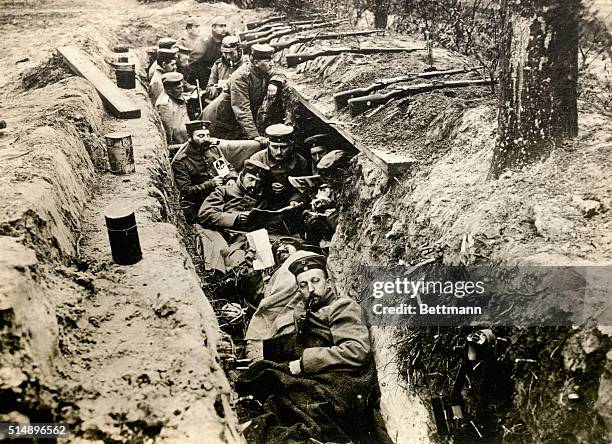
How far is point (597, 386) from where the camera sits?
1.96 meters

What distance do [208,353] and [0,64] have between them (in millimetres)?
5649

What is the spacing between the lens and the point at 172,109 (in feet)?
20.9

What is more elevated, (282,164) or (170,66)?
(170,66)

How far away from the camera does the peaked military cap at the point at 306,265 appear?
3666 mm

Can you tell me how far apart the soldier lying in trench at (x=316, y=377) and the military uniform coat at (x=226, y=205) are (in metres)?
1.68

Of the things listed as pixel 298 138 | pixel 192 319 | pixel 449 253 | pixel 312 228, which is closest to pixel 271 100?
pixel 298 138

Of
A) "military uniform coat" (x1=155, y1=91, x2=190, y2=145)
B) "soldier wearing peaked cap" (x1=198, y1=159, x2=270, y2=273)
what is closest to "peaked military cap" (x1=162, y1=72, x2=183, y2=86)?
"military uniform coat" (x1=155, y1=91, x2=190, y2=145)

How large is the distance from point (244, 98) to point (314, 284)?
401 centimetres

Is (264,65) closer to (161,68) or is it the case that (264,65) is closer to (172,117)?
(172,117)

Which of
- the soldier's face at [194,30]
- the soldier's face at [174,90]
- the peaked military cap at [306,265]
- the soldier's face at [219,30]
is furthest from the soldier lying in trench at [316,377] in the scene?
the soldier's face at [194,30]

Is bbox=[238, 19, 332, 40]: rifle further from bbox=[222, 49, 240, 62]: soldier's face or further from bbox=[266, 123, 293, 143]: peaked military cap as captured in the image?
bbox=[266, 123, 293, 143]: peaked military cap

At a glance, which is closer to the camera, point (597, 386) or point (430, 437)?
point (597, 386)

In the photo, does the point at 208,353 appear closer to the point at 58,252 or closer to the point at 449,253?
the point at 58,252

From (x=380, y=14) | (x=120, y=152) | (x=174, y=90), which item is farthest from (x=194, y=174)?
(x=380, y=14)
